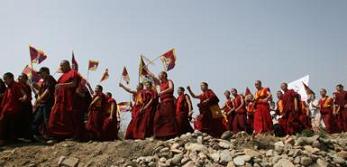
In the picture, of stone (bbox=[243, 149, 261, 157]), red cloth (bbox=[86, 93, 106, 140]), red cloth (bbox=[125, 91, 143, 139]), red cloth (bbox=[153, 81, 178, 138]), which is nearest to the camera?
stone (bbox=[243, 149, 261, 157])

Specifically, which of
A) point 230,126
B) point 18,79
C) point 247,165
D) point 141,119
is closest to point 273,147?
point 247,165

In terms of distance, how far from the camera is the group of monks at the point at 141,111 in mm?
8992

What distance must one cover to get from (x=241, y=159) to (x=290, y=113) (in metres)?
5.85

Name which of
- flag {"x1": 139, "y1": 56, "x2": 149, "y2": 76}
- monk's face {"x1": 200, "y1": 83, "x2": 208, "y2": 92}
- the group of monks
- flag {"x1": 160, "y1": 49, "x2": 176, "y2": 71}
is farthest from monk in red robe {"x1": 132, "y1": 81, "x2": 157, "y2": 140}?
flag {"x1": 160, "y1": 49, "x2": 176, "y2": 71}

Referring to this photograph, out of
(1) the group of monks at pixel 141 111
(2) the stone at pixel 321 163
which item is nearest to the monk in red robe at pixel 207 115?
(1) the group of monks at pixel 141 111

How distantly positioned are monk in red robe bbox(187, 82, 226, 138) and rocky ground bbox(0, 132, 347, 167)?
3146mm

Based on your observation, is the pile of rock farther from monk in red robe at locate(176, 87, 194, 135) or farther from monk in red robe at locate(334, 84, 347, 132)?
monk in red robe at locate(334, 84, 347, 132)

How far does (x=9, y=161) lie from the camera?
25.8 feet

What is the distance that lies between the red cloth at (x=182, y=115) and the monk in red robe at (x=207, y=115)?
0.36m

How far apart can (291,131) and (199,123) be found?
2.54m

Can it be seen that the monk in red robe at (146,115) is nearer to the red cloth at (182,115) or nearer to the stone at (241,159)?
the red cloth at (182,115)

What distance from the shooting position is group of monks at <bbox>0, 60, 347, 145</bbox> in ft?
29.5

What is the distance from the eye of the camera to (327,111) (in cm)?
1526

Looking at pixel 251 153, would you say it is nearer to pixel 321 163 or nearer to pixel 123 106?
pixel 321 163
